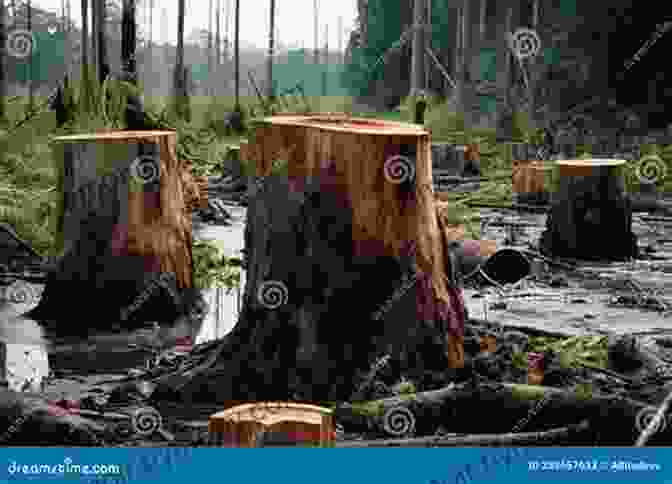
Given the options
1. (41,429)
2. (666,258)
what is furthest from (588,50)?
(41,429)

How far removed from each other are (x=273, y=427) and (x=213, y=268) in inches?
279

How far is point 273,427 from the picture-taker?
3.40 m

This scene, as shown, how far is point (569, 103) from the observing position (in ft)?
83.1

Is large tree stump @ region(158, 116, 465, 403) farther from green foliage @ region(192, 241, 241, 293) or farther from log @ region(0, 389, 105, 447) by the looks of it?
green foliage @ region(192, 241, 241, 293)

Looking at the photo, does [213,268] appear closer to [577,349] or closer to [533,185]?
[577,349]

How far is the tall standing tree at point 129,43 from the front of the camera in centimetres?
1522

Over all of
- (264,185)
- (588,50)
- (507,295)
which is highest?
(588,50)

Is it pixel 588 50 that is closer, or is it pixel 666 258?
pixel 666 258

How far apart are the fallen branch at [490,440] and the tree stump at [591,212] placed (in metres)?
6.63

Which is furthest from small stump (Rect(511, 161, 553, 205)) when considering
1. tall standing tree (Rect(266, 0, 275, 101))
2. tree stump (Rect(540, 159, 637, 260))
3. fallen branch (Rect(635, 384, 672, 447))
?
tall standing tree (Rect(266, 0, 275, 101))

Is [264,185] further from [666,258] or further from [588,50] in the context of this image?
[588,50]

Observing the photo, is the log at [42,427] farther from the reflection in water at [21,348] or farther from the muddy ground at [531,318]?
the reflection in water at [21,348]

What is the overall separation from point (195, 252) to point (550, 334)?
4117 mm

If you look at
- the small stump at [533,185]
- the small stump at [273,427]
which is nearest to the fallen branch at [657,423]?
the small stump at [273,427]
